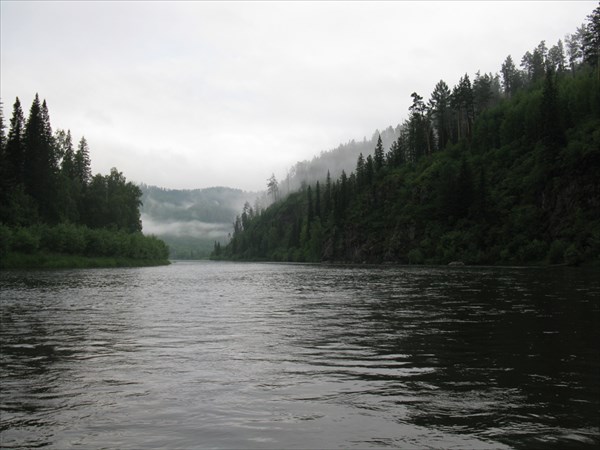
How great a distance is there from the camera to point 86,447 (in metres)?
8.37

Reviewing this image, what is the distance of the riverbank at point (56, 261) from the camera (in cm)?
8138

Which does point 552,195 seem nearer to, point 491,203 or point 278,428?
point 491,203

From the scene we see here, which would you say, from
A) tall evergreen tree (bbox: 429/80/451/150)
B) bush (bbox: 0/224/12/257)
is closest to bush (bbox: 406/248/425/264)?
tall evergreen tree (bbox: 429/80/451/150)

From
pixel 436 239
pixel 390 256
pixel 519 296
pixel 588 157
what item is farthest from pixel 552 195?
pixel 519 296

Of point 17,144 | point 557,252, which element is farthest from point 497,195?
point 17,144

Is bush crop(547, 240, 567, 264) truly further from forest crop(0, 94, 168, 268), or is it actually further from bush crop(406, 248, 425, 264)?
forest crop(0, 94, 168, 268)

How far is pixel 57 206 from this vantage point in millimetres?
116188

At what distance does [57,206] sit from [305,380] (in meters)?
120

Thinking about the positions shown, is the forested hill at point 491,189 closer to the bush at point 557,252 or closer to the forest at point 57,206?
the bush at point 557,252

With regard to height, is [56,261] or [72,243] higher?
[72,243]

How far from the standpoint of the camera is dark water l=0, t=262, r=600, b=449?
890cm

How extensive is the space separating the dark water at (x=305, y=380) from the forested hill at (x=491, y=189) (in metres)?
71.9

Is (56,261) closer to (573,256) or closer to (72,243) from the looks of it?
(72,243)

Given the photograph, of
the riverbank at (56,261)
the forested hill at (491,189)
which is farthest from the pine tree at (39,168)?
the forested hill at (491,189)
